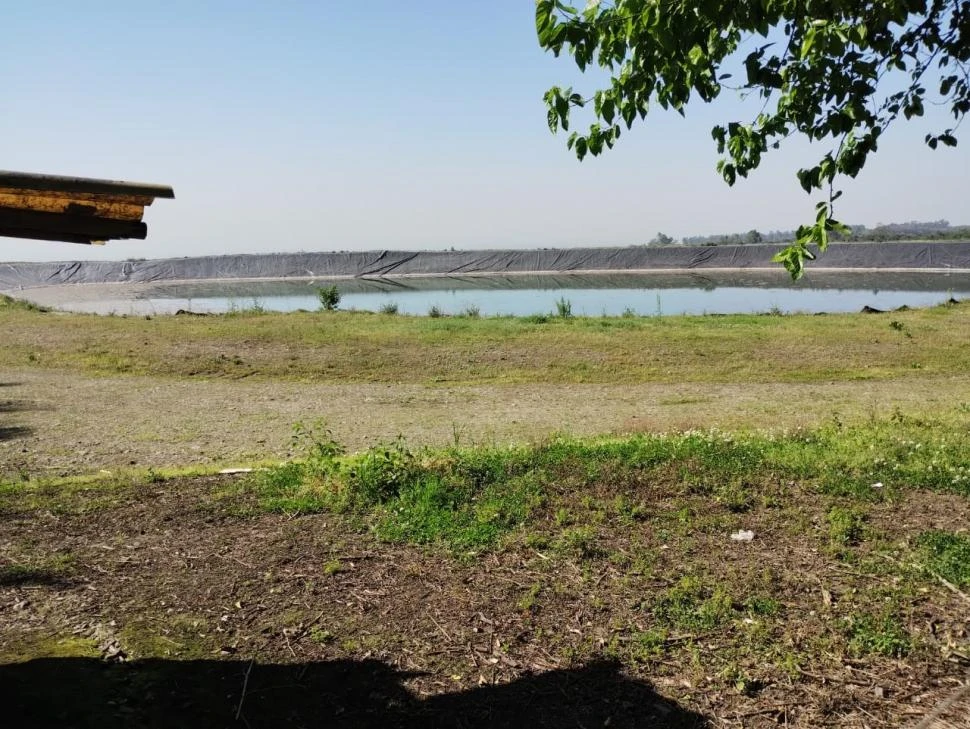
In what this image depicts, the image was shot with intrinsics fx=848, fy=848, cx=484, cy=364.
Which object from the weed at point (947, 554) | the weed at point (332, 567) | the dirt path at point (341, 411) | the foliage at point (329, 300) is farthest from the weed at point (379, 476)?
the foliage at point (329, 300)

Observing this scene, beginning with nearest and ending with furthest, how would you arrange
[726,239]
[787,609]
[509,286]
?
[787,609] → [509,286] → [726,239]

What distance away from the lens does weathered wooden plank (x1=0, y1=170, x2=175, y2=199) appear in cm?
327

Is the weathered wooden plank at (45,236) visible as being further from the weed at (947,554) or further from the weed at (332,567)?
the weed at (947,554)

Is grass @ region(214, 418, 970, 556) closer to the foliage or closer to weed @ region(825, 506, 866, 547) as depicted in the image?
weed @ region(825, 506, 866, 547)

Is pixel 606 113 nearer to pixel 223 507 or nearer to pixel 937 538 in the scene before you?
pixel 937 538

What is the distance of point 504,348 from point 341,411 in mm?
5754

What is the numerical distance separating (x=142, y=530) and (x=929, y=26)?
20.0 feet

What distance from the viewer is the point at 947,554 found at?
4848 mm

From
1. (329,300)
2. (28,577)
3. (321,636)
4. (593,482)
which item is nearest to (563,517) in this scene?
(593,482)

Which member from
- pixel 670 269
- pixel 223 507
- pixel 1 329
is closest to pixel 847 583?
pixel 223 507

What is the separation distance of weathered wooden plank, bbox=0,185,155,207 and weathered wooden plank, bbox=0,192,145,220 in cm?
2

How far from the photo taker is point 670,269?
52.4 m

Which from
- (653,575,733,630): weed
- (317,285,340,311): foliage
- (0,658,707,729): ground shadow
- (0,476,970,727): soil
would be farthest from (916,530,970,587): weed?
(317,285,340,311): foliage

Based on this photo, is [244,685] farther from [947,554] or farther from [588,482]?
[947,554]
